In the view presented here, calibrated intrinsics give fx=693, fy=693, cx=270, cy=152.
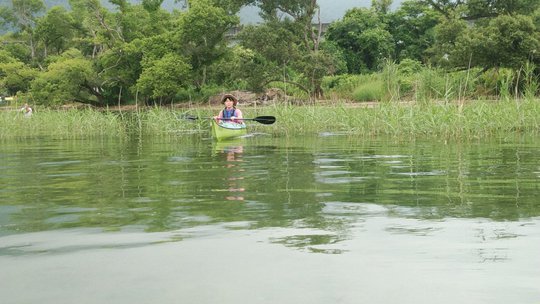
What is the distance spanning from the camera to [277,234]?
157 inches

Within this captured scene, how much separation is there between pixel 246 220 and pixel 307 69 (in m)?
27.8

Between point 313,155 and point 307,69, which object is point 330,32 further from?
point 313,155

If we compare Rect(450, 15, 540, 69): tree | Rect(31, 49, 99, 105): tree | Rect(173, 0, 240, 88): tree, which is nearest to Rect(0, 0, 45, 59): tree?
Rect(31, 49, 99, 105): tree

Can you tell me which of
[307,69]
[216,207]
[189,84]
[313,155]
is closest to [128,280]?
[216,207]

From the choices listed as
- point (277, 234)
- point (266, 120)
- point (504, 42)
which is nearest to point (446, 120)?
point (266, 120)

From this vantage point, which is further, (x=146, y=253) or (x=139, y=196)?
(x=139, y=196)

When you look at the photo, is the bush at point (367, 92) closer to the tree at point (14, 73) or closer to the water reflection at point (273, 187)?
the water reflection at point (273, 187)

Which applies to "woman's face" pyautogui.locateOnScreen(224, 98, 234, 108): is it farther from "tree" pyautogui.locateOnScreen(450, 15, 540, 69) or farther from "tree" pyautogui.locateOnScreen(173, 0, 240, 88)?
"tree" pyautogui.locateOnScreen(173, 0, 240, 88)

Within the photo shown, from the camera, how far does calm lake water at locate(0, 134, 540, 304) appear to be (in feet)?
9.48

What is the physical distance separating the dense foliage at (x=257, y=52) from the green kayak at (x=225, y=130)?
13.5m

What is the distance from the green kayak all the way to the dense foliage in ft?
44.4

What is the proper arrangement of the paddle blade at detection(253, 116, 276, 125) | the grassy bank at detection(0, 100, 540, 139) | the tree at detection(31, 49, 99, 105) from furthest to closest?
the tree at detection(31, 49, 99, 105)
the paddle blade at detection(253, 116, 276, 125)
the grassy bank at detection(0, 100, 540, 139)

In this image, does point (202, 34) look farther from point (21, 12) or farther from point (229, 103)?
point (21, 12)

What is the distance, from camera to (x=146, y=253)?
3549mm
